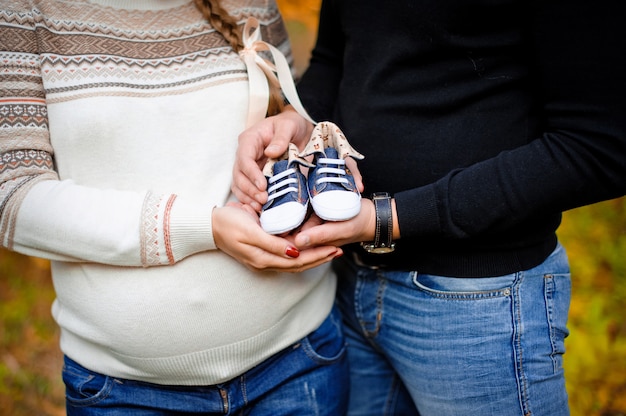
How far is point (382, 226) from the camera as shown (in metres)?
1.37

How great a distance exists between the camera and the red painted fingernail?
1.27 meters

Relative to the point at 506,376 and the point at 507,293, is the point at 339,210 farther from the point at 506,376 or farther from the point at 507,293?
the point at 506,376

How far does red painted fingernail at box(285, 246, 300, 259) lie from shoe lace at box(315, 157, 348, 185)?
17 centimetres

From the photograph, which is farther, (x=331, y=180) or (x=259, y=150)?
(x=259, y=150)

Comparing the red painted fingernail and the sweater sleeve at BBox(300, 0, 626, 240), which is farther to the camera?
the red painted fingernail

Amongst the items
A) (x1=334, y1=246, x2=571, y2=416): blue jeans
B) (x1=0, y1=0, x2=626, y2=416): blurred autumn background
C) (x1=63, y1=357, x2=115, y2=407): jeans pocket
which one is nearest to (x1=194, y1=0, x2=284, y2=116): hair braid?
(x1=334, y1=246, x2=571, y2=416): blue jeans

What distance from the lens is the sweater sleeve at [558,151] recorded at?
1.11m

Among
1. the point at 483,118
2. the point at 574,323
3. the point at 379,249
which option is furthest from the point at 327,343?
the point at 574,323

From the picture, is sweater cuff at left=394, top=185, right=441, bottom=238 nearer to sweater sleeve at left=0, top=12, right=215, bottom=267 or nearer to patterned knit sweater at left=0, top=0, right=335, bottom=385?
patterned knit sweater at left=0, top=0, right=335, bottom=385

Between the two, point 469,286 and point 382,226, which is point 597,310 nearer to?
point 469,286

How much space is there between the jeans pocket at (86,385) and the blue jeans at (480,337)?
80 cm

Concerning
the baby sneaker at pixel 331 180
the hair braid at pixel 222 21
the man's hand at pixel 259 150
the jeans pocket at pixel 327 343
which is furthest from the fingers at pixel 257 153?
the jeans pocket at pixel 327 343

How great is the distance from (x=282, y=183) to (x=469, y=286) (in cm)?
58

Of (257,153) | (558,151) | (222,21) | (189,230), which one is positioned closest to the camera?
(558,151)
